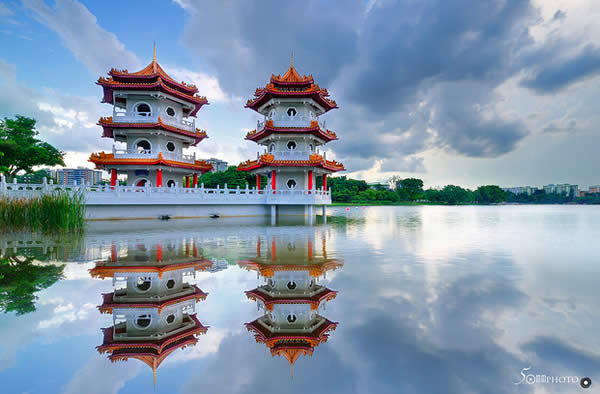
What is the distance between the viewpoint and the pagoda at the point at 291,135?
78.3 feet

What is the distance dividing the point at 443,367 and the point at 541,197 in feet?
483

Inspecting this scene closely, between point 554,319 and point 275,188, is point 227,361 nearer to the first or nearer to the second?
point 554,319

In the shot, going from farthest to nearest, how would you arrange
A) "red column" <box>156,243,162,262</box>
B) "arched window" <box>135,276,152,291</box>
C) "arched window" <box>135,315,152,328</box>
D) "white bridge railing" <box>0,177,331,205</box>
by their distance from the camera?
"white bridge railing" <box>0,177,331,205</box>
"red column" <box>156,243,162,262</box>
"arched window" <box>135,276,152,291</box>
"arched window" <box>135,315,152,328</box>

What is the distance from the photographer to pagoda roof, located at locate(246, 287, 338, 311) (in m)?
4.93

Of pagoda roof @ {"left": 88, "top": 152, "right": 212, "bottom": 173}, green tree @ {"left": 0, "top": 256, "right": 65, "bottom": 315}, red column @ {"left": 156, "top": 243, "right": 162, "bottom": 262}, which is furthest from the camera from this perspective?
pagoda roof @ {"left": 88, "top": 152, "right": 212, "bottom": 173}

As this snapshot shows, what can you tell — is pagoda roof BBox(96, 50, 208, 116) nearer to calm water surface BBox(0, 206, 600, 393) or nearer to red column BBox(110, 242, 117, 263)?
red column BBox(110, 242, 117, 263)

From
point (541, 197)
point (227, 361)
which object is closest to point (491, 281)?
point (227, 361)

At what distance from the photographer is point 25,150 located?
23.3 meters

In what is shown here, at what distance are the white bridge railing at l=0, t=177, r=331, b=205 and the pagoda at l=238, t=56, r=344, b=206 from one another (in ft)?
2.04

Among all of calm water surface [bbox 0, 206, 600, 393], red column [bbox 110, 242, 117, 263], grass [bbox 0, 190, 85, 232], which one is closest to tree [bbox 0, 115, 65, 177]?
grass [bbox 0, 190, 85, 232]

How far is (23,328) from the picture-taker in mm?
3881

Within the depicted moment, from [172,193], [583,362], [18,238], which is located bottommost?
[583,362]

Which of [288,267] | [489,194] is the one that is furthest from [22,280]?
[489,194]

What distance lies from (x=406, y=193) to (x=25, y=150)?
82.2 metres
